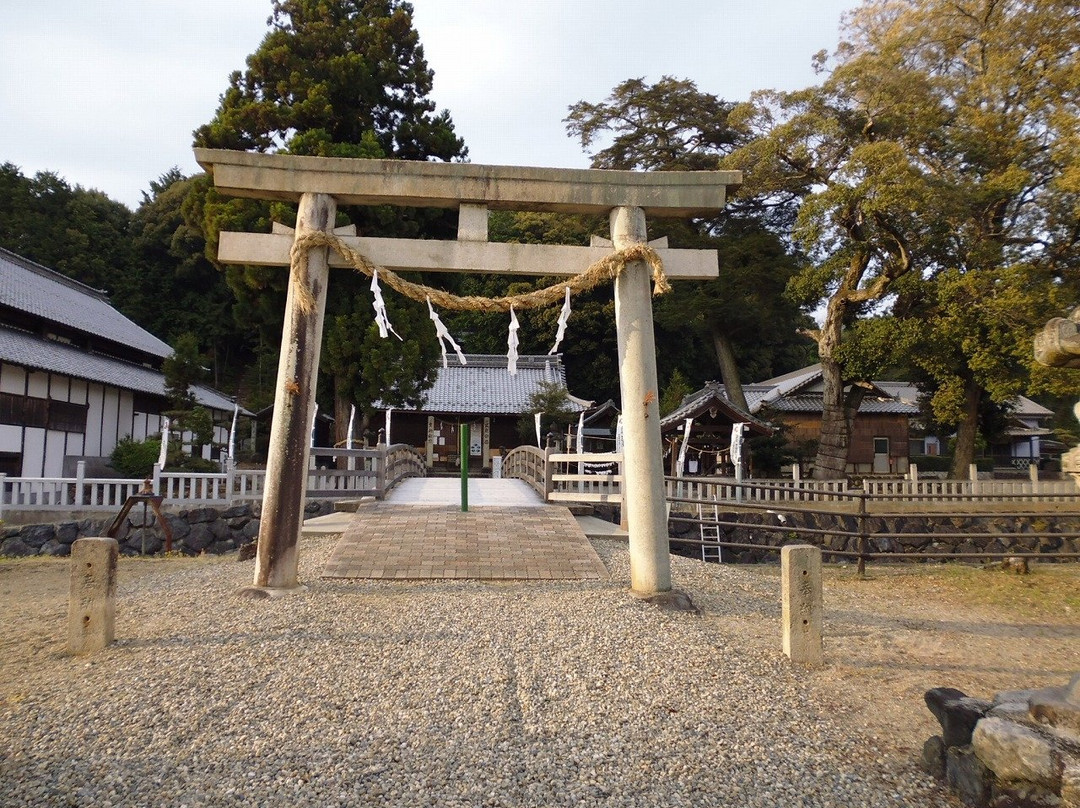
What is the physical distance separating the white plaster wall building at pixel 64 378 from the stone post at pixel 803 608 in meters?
19.4

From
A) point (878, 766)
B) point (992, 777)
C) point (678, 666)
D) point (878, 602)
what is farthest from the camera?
point (878, 602)

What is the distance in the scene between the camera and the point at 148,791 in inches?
125

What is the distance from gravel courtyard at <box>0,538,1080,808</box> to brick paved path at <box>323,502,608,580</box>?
52 cm

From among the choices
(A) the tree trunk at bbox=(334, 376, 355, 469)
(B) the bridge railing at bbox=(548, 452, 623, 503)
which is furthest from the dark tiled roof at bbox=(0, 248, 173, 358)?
(B) the bridge railing at bbox=(548, 452, 623, 503)

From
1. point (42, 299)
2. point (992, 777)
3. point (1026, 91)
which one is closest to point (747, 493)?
point (1026, 91)

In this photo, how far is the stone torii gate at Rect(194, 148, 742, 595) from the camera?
21.9ft

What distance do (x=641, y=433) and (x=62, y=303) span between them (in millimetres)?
24056

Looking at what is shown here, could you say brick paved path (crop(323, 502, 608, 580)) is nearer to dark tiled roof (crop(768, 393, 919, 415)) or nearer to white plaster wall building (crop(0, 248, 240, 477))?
white plaster wall building (crop(0, 248, 240, 477))

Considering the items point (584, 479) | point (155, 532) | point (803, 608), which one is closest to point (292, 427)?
point (803, 608)

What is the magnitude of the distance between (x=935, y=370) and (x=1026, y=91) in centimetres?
847

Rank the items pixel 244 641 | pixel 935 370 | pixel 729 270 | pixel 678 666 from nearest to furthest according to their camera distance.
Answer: pixel 678 666 → pixel 244 641 → pixel 935 370 → pixel 729 270

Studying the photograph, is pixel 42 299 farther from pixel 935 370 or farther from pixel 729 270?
pixel 935 370

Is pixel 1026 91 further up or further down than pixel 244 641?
further up

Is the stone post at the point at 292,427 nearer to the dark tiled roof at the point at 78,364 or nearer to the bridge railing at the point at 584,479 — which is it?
the bridge railing at the point at 584,479
